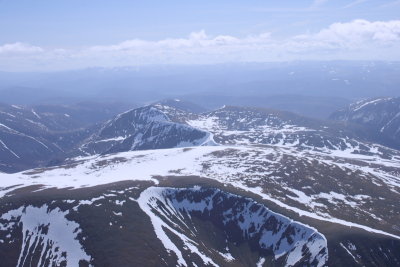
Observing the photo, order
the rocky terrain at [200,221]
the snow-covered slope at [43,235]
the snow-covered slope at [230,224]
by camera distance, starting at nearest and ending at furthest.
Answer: the snow-covered slope at [43,235], the rocky terrain at [200,221], the snow-covered slope at [230,224]

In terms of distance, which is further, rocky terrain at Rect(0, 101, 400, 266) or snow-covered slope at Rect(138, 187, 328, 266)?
snow-covered slope at Rect(138, 187, 328, 266)

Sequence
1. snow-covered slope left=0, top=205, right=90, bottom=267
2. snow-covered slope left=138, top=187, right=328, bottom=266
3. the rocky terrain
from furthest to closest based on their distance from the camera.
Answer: snow-covered slope left=138, top=187, right=328, bottom=266 < the rocky terrain < snow-covered slope left=0, top=205, right=90, bottom=267

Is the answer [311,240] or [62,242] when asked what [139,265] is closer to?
[62,242]

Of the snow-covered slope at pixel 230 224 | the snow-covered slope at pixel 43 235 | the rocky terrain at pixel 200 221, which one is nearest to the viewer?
the snow-covered slope at pixel 43 235

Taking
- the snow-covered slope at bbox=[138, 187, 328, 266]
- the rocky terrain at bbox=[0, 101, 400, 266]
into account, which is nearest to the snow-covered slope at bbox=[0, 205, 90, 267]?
the rocky terrain at bbox=[0, 101, 400, 266]

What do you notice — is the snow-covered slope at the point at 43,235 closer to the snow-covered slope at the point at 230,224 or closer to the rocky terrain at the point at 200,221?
the rocky terrain at the point at 200,221

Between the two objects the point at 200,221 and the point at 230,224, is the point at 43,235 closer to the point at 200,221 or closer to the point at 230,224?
the point at 200,221

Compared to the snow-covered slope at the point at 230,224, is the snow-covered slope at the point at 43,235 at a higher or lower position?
higher

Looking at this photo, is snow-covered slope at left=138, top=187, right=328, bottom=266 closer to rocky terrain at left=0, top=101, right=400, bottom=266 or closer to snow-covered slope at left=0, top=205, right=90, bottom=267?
rocky terrain at left=0, top=101, right=400, bottom=266

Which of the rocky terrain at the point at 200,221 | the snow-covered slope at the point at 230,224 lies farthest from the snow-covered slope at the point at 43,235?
the snow-covered slope at the point at 230,224

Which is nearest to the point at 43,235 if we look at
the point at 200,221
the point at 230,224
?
the point at 200,221

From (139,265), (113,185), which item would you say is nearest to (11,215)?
(113,185)

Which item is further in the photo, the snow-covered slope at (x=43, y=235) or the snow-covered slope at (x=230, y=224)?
the snow-covered slope at (x=230, y=224)
